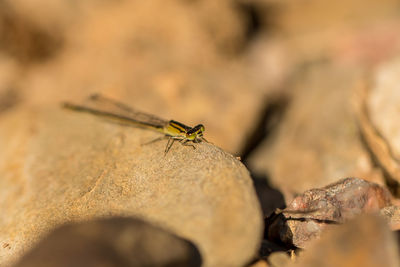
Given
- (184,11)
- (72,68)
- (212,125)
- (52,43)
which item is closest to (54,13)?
(52,43)

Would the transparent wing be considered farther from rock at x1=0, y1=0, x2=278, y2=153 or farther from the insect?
rock at x1=0, y1=0, x2=278, y2=153

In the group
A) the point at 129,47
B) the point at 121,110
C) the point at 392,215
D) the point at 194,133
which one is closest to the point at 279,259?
the point at 392,215

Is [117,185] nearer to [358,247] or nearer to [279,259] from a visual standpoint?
[279,259]

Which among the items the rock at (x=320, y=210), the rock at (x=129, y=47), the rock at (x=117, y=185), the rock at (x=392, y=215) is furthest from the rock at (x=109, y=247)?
the rock at (x=129, y=47)

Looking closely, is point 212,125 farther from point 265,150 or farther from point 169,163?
point 169,163

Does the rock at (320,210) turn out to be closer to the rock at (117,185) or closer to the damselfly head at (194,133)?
the rock at (117,185)

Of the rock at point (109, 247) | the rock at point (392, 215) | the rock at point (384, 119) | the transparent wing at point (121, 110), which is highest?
the rock at point (384, 119)
